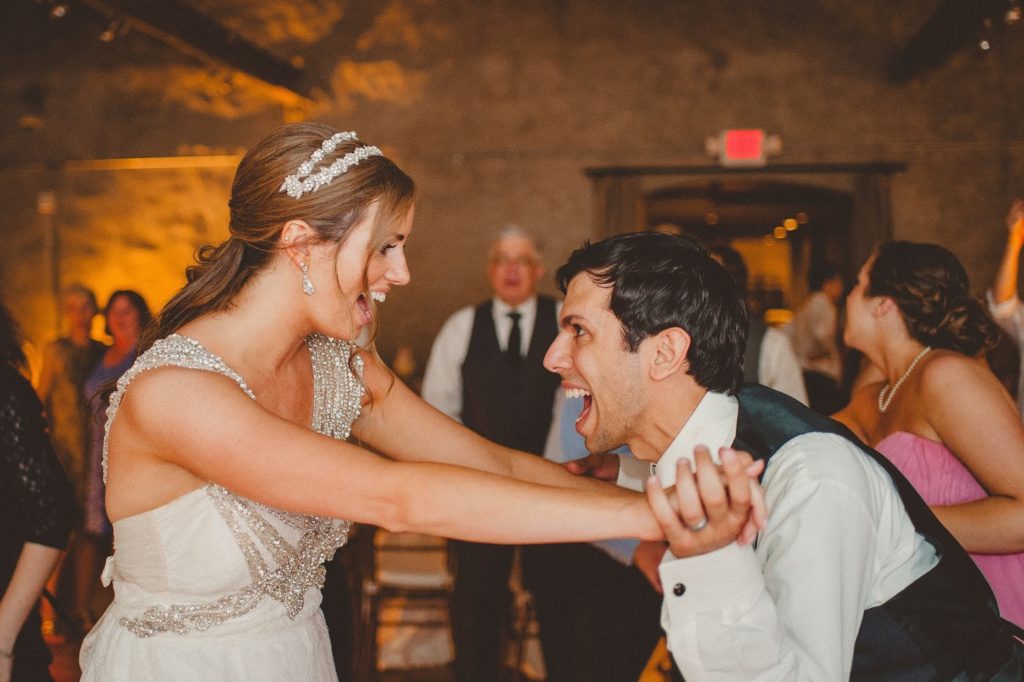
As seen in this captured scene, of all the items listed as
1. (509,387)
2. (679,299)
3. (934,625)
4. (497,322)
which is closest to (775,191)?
(497,322)

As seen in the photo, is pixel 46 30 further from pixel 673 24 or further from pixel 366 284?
pixel 366 284

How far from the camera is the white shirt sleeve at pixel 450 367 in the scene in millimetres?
4406

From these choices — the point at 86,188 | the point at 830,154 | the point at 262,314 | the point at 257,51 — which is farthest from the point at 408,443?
the point at 86,188

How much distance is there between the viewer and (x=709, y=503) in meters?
1.16

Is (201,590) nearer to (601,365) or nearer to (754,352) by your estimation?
(601,365)

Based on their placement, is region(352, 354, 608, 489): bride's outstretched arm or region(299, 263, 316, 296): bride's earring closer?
region(299, 263, 316, 296): bride's earring

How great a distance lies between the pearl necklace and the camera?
2.41 meters

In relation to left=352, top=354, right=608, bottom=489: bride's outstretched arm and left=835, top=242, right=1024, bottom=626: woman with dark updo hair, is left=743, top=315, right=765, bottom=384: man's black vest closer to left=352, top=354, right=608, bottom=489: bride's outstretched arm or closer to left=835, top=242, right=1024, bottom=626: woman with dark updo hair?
left=835, top=242, right=1024, bottom=626: woman with dark updo hair

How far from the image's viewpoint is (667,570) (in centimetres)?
128

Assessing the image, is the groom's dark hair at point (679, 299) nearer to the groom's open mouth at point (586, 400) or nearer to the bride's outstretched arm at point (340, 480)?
the groom's open mouth at point (586, 400)

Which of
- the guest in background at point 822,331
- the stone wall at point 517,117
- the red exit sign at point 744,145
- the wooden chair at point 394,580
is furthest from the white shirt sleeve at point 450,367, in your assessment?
the guest in background at point 822,331

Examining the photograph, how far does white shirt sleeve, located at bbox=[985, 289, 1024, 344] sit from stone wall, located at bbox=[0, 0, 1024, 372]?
2.27 m

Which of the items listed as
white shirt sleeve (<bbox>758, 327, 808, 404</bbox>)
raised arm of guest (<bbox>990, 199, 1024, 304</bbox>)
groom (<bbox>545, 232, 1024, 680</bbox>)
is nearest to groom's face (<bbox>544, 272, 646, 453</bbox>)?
groom (<bbox>545, 232, 1024, 680</bbox>)

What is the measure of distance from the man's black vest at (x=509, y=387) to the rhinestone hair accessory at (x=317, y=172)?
8.85 feet
